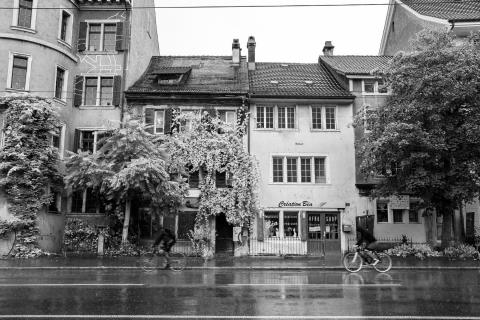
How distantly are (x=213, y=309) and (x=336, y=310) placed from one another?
7.73ft

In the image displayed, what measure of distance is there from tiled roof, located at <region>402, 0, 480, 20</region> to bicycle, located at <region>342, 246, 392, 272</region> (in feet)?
59.3

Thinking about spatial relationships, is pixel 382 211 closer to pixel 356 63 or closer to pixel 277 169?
pixel 277 169

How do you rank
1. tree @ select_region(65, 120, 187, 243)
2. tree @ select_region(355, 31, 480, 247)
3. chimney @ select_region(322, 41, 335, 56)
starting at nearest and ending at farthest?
1. tree @ select_region(355, 31, 480, 247)
2. tree @ select_region(65, 120, 187, 243)
3. chimney @ select_region(322, 41, 335, 56)

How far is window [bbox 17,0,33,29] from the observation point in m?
23.2

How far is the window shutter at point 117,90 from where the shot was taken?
83.8 feet

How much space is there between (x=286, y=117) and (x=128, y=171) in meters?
10.6

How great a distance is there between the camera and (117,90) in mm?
25625

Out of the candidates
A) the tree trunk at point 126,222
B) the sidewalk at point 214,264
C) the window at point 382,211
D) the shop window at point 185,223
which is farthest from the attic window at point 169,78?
the window at point 382,211

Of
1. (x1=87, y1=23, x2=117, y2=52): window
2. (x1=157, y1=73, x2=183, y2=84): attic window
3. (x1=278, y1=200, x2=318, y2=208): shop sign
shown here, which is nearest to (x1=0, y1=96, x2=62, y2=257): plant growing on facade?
(x1=87, y1=23, x2=117, y2=52): window

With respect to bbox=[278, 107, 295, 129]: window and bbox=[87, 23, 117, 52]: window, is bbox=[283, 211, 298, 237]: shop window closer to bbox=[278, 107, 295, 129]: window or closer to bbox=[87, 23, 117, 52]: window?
bbox=[278, 107, 295, 129]: window

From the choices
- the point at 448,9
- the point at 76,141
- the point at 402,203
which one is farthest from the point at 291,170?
the point at 448,9

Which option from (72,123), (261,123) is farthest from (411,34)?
(72,123)

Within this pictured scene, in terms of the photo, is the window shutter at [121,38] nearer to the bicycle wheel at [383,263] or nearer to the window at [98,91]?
the window at [98,91]

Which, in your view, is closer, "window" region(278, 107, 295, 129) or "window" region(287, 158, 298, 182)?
"window" region(287, 158, 298, 182)
